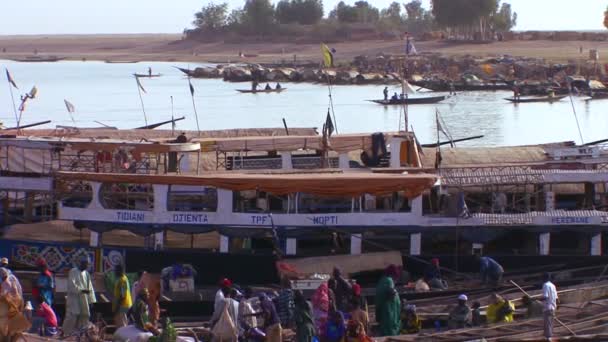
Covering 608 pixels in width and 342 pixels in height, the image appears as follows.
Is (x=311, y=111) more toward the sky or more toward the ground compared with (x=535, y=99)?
more toward the ground

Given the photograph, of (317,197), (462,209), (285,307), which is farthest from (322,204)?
(285,307)

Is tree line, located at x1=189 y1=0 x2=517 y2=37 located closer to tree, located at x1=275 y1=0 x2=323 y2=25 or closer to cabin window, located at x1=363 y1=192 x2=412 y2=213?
tree, located at x1=275 y1=0 x2=323 y2=25

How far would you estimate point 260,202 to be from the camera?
1806 cm

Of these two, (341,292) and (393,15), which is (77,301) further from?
(393,15)

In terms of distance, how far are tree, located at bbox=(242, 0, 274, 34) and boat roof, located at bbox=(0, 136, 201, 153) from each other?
85.5 m

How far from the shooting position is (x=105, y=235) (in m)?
18.5

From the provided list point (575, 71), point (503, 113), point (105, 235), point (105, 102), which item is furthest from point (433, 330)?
point (575, 71)

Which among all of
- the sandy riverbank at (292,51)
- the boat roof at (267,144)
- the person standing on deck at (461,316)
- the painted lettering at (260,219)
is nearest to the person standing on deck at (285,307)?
the person standing on deck at (461,316)

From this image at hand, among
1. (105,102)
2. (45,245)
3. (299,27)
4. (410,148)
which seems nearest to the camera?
(45,245)

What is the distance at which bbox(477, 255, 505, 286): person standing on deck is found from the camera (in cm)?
1630

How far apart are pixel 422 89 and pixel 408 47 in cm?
4121

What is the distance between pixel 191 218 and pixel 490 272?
161 inches

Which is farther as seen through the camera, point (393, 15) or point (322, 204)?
point (393, 15)

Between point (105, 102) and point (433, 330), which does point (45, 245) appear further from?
point (105, 102)
